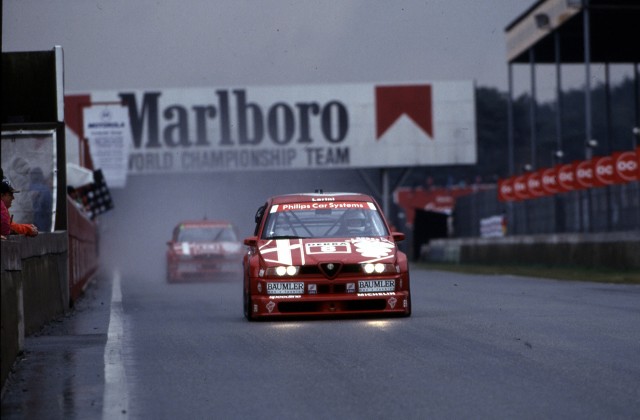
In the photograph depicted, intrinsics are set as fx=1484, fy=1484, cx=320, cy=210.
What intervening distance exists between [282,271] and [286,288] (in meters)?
0.18

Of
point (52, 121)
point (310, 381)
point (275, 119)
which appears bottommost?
point (310, 381)

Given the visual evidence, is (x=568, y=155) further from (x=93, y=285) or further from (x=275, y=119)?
(x=93, y=285)

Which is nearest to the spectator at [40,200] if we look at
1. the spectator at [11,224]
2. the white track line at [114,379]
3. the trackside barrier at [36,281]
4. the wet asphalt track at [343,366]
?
the trackside barrier at [36,281]

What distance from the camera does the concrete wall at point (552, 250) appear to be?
2995 centimetres

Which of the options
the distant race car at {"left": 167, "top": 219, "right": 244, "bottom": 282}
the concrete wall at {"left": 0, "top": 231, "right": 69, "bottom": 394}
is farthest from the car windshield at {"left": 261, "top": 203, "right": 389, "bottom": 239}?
the distant race car at {"left": 167, "top": 219, "right": 244, "bottom": 282}

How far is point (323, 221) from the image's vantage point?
16.4 meters

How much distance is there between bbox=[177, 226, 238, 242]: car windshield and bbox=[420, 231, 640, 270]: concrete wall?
7874mm

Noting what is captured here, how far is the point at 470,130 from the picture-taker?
67438 millimetres

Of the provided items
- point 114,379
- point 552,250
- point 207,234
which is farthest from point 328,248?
point 552,250

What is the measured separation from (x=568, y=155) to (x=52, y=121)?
120681 mm

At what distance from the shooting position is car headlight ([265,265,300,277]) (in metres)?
15.2

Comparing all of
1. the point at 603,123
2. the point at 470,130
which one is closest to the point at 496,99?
the point at 603,123

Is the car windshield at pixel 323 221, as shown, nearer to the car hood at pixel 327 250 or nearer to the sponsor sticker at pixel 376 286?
the car hood at pixel 327 250

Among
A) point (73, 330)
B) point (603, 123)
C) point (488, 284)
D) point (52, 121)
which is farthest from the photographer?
point (603, 123)
